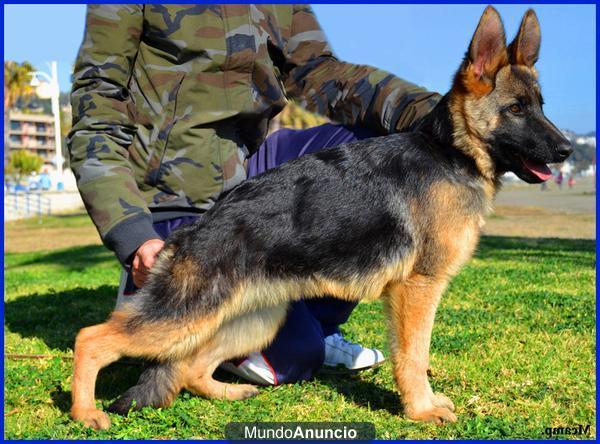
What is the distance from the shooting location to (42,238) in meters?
22.4

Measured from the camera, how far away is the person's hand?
3.57 meters

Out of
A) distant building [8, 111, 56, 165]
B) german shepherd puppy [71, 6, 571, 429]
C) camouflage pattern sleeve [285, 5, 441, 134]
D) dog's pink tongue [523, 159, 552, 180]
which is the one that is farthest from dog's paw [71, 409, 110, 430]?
distant building [8, 111, 56, 165]

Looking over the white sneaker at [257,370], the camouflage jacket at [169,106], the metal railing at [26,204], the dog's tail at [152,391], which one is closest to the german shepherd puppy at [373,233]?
the dog's tail at [152,391]

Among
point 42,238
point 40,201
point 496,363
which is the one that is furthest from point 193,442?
point 40,201

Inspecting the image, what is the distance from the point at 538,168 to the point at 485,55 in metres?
0.64

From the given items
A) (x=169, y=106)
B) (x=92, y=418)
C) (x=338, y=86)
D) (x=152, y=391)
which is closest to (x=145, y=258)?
(x=152, y=391)

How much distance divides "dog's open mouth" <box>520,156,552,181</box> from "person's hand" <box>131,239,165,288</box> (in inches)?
76.4

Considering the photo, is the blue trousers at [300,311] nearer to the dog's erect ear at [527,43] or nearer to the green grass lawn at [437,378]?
the green grass lawn at [437,378]

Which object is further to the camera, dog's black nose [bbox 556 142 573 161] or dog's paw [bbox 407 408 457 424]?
Answer: dog's paw [bbox 407 408 457 424]

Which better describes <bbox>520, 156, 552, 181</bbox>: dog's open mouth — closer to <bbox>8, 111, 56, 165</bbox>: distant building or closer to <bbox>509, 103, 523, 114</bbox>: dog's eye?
<bbox>509, 103, 523, 114</bbox>: dog's eye

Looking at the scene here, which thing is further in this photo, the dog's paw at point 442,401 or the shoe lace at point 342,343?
the shoe lace at point 342,343

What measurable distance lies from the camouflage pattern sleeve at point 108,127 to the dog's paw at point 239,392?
1.01 metres

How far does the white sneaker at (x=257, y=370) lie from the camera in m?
4.18

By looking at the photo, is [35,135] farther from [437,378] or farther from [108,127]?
[437,378]
